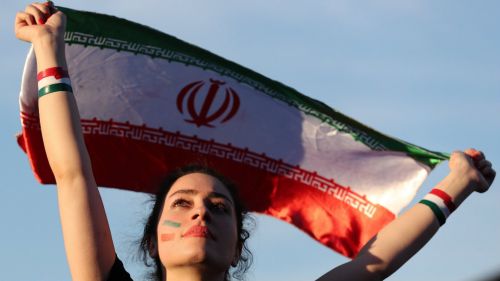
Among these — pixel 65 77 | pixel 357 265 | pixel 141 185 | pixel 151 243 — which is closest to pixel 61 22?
pixel 65 77

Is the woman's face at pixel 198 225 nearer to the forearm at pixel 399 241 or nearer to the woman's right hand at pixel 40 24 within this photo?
the forearm at pixel 399 241

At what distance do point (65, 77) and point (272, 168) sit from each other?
4477 mm

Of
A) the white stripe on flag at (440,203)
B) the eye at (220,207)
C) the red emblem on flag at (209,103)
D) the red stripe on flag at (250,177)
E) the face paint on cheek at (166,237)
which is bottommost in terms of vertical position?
the face paint on cheek at (166,237)

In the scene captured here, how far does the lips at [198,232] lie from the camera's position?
5.20m

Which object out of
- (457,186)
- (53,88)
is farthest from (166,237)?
(457,186)

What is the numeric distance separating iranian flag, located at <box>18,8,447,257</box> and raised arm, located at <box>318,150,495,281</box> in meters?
3.49

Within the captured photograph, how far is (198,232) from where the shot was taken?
5207mm

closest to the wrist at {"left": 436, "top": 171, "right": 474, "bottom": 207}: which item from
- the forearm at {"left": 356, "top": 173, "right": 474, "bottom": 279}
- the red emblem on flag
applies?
the forearm at {"left": 356, "top": 173, "right": 474, "bottom": 279}

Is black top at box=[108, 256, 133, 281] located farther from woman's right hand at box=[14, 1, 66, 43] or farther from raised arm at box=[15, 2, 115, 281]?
woman's right hand at box=[14, 1, 66, 43]

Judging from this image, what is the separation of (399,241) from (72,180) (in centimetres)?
177

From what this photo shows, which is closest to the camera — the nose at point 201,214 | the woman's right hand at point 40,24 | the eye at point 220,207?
the nose at point 201,214

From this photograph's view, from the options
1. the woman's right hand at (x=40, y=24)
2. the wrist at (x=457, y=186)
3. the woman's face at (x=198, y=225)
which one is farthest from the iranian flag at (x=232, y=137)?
the woman's face at (x=198, y=225)

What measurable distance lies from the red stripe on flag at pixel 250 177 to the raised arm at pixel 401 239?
138 inches

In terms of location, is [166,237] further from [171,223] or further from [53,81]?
[53,81]
